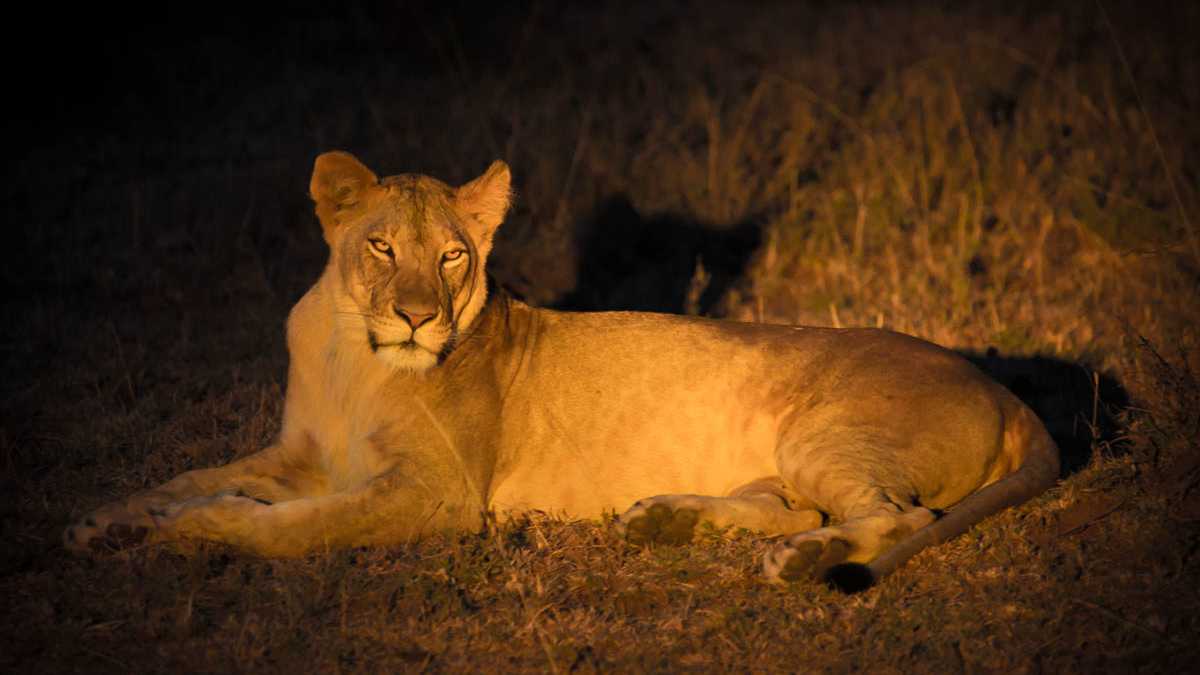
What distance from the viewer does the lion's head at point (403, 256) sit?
13.8 feet

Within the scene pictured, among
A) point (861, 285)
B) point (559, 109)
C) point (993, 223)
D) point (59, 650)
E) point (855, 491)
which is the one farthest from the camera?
point (559, 109)

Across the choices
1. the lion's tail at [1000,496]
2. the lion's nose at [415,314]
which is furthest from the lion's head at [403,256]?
the lion's tail at [1000,496]

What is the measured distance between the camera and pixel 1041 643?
11.7 ft

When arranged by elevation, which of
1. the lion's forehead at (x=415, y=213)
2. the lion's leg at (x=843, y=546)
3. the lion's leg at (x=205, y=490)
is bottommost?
the lion's leg at (x=205, y=490)

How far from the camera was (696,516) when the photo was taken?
423 centimetres

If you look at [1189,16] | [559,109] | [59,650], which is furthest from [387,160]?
[1189,16]

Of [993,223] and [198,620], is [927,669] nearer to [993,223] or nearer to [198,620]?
[198,620]

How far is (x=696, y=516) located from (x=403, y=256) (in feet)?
4.31

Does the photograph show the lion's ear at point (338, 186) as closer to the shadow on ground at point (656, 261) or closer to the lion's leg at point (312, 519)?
the lion's leg at point (312, 519)

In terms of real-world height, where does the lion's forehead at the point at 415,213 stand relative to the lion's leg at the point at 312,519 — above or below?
above

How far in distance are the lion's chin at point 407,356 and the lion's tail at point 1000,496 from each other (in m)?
1.59

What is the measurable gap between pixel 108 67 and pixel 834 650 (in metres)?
8.88

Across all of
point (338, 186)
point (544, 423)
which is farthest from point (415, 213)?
point (544, 423)

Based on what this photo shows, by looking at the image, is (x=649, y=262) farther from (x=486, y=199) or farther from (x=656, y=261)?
(x=486, y=199)
